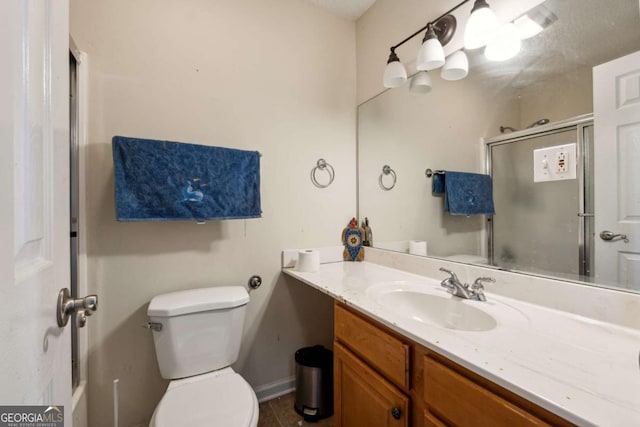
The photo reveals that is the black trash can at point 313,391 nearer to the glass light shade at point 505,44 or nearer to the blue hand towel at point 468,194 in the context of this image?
the blue hand towel at point 468,194

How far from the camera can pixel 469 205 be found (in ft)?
4.24

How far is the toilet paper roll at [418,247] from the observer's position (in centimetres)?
148

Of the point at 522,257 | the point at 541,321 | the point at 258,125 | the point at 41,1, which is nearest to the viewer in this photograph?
the point at 41,1

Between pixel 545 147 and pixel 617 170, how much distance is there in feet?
0.73

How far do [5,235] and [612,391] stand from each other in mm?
1053

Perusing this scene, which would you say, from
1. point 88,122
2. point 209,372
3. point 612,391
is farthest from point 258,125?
point 612,391

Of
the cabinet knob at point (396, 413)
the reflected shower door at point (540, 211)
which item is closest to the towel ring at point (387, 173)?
the reflected shower door at point (540, 211)

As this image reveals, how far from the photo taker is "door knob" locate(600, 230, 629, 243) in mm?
840

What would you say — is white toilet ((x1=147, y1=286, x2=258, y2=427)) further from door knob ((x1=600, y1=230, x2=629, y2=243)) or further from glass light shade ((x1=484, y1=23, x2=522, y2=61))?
glass light shade ((x1=484, y1=23, x2=522, y2=61))

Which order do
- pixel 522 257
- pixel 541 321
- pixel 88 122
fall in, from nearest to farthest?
1. pixel 541 321
2. pixel 522 257
3. pixel 88 122

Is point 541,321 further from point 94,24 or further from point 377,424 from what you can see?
point 94,24

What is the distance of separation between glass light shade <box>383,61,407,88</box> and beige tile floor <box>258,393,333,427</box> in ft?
6.23

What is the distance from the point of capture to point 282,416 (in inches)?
58.1

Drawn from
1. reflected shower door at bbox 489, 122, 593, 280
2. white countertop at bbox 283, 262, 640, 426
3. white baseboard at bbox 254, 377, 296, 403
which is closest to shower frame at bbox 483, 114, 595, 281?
reflected shower door at bbox 489, 122, 593, 280
